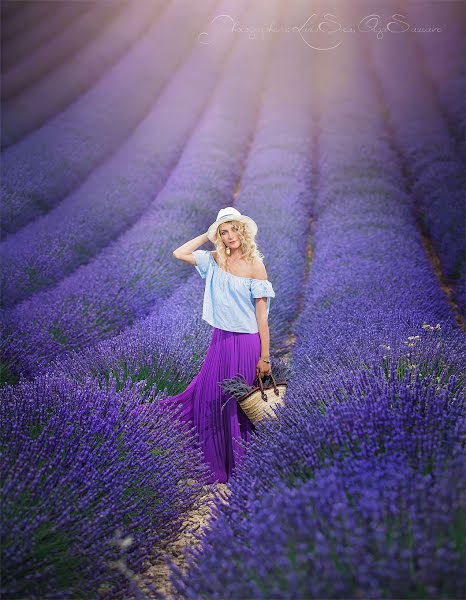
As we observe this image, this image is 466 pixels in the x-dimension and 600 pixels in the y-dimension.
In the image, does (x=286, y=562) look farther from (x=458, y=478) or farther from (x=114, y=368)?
(x=114, y=368)

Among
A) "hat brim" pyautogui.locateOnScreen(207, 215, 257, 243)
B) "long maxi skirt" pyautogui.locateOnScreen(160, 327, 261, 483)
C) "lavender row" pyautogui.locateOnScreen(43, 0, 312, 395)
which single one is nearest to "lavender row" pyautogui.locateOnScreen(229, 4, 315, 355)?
"lavender row" pyautogui.locateOnScreen(43, 0, 312, 395)

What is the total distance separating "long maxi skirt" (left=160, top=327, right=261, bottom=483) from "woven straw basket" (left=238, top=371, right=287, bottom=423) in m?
0.16

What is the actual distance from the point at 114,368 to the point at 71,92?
22.2 ft

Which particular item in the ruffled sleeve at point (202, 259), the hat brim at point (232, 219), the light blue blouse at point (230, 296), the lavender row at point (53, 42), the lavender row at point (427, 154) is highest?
the lavender row at point (53, 42)

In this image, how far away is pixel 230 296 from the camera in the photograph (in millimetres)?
2391

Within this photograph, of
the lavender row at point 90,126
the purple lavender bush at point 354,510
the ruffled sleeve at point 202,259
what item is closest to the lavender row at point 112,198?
Result: the lavender row at point 90,126

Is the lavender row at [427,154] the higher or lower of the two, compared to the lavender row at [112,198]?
lower

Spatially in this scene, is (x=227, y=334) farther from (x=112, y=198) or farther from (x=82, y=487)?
(x=112, y=198)

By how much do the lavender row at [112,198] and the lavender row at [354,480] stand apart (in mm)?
2201

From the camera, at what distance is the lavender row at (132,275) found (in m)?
3.10

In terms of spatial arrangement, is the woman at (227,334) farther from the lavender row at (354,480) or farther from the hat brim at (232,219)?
the lavender row at (354,480)

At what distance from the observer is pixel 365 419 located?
150 centimetres

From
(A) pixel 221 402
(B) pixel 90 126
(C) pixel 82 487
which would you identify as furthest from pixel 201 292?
(B) pixel 90 126

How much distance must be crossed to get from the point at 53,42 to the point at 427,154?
6.08 m
